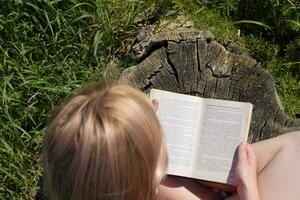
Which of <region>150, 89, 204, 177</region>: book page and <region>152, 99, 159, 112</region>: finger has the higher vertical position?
<region>152, 99, 159, 112</region>: finger

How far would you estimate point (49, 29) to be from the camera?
9.30 feet

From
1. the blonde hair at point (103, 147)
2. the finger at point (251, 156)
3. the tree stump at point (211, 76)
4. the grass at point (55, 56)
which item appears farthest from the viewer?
the grass at point (55, 56)

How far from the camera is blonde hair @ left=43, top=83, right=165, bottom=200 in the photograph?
1598 millimetres

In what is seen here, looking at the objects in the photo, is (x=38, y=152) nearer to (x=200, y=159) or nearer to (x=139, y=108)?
(x=200, y=159)

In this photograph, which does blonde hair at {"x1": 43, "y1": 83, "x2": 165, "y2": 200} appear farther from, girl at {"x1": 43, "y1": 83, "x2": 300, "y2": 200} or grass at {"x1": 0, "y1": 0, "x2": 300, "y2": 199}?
grass at {"x1": 0, "y1": 0, "x2": 300, "y2": 199}

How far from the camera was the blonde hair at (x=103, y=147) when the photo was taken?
1.60 meters

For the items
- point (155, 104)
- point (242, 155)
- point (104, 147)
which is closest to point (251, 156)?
point (242, 155)

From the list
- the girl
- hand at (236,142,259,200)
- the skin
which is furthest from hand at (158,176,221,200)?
the girl

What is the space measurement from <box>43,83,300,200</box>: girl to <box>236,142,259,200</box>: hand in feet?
1.53

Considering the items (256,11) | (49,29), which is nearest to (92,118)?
(49,29)

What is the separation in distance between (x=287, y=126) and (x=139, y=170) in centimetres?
96

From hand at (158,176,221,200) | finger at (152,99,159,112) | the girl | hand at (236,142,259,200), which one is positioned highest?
the girl

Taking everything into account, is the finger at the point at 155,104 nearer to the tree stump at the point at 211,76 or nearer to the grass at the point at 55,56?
the tree stump at the point at 211,76

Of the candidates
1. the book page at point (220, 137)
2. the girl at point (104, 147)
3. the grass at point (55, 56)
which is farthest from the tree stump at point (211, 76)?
the girl at point (104, 147)
